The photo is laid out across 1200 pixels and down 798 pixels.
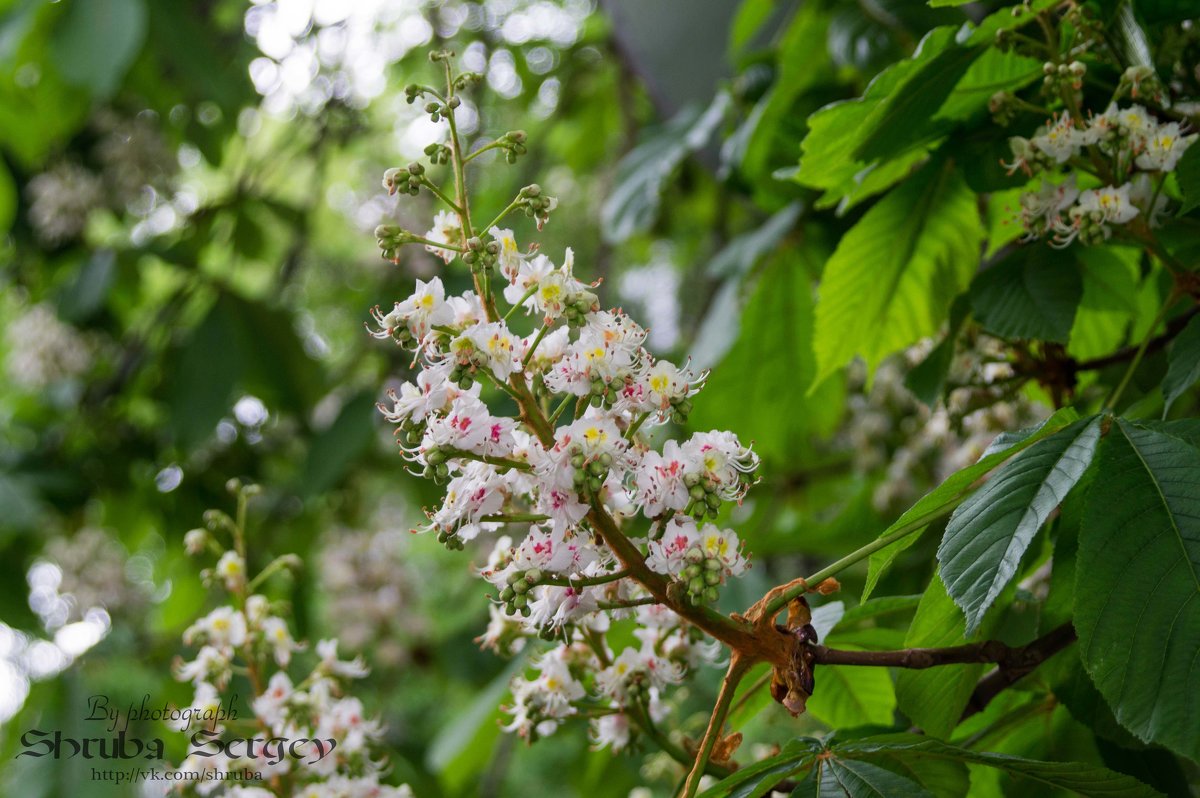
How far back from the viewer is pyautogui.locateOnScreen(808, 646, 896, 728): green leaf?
965 mm

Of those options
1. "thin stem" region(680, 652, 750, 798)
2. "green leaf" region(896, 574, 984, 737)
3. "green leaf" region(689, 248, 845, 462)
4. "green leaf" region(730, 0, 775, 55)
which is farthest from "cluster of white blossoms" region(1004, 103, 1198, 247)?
"green leaf" region(730, 0, 775, 55)

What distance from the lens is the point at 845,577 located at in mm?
1871

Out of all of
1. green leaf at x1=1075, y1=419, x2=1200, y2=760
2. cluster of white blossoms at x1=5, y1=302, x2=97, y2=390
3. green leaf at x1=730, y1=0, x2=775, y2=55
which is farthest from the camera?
cluster of white blossoms at x1=5, y1=302, x2=97, y2=390

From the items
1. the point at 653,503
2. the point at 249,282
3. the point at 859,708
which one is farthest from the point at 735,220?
the point at 249,282

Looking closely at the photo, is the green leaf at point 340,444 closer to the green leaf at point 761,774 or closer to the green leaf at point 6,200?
the green leaf at point 6,200

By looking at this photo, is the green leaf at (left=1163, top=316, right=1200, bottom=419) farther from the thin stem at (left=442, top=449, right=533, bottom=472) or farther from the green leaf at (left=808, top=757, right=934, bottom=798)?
the thin stem at (left=442, top=449, right=533, bottom=472)

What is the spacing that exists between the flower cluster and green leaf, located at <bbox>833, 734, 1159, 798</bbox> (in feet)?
0.54

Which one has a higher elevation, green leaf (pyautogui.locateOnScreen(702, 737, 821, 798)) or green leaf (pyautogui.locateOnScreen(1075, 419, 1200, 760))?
green leaf (pyautogui.locateOnScreen(1075, 419, 1200, 760))

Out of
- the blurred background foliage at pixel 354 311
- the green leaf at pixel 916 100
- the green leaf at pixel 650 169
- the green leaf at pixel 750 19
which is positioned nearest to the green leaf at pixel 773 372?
the blurred background foliage at pixel 354 311

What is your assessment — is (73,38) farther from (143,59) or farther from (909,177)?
(909,177)

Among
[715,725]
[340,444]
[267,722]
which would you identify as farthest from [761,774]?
[340,444]

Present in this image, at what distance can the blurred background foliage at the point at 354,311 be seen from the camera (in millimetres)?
1698

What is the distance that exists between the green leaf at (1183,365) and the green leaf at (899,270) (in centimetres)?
30

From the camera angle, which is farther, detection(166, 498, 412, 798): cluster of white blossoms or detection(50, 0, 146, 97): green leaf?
detection(50, 0, 146, 97): green leaf
